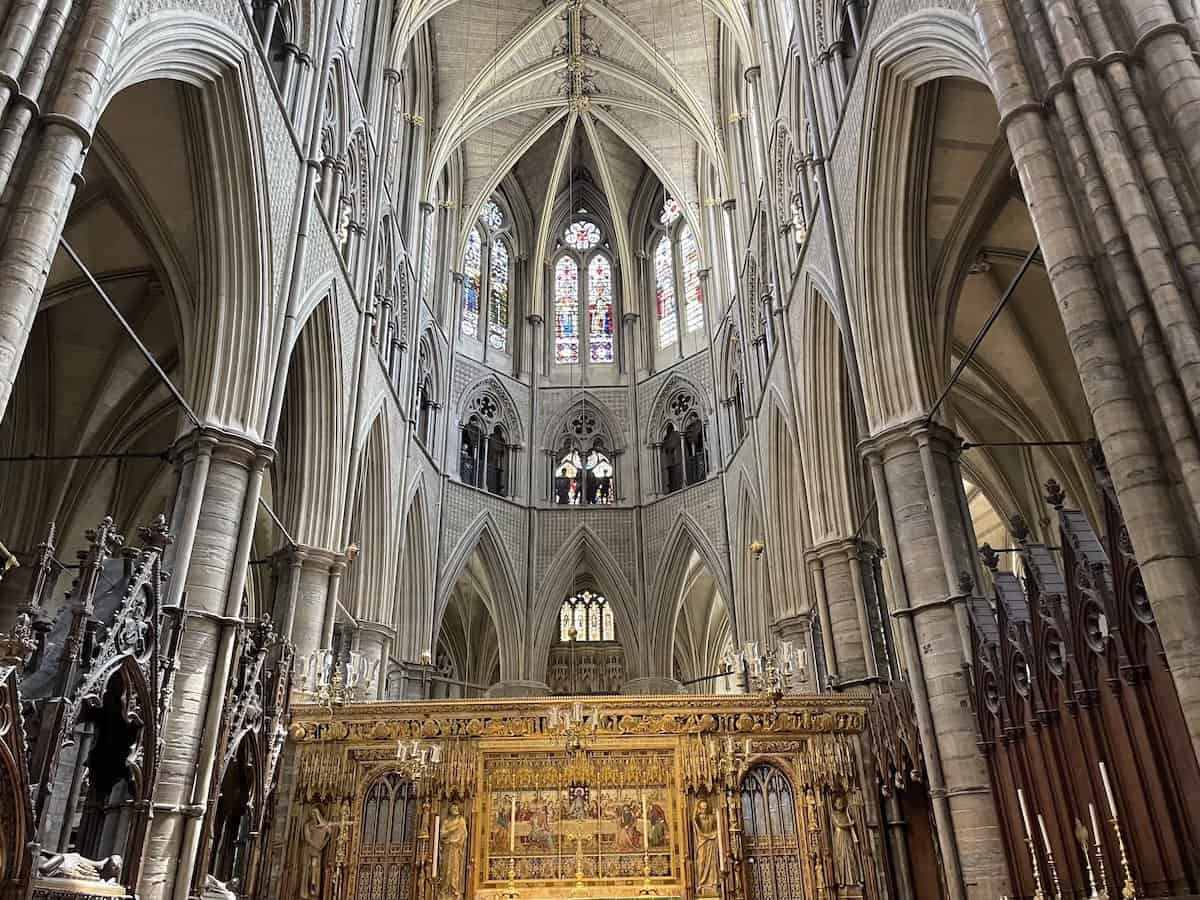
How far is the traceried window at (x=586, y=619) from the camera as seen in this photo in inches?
1161

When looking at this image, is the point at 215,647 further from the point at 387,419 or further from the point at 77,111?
the point at 387,419

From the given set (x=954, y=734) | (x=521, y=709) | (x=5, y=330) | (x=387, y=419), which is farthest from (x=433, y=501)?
(x=5, y=330)

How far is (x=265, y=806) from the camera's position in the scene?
11852mm

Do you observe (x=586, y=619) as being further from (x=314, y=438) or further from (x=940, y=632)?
(x=940, y=632)

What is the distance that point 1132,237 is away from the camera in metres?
6.55

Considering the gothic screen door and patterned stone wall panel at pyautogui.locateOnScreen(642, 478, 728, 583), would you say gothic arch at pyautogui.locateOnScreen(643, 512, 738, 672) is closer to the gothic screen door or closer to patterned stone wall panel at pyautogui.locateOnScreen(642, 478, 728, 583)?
patterned stone wall panel at pyautogui.locateOnScreen(642, 478, 728, 583)

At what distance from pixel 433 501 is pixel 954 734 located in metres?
16.7

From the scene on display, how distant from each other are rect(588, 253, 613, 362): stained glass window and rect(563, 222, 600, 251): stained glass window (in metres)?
0.56

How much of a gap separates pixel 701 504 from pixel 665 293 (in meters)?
7.90

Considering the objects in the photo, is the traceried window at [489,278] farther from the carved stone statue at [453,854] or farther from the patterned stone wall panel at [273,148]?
the carved stone statue at [453,854]

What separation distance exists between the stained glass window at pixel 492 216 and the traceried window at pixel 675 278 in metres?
5.03

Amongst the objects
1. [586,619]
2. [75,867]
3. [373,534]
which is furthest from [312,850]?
[586,619]

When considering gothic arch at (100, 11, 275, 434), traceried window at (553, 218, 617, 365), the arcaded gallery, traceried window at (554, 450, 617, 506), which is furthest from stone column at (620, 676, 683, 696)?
gothic arch at (100, 11, 275, 434)

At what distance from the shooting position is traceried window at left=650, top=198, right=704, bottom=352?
29.4 meters
